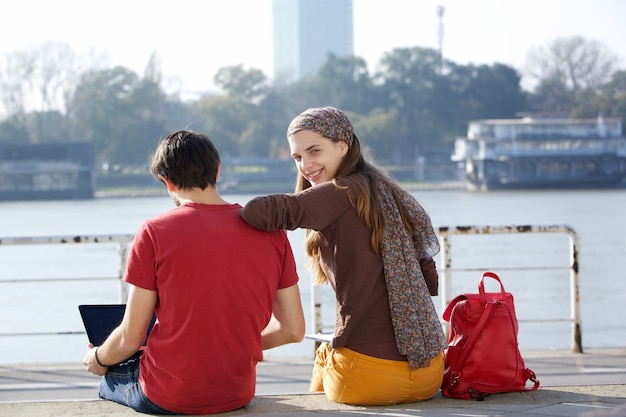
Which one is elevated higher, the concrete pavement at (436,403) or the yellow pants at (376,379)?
the yellow pants at (376,379)

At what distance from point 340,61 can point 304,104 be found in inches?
251

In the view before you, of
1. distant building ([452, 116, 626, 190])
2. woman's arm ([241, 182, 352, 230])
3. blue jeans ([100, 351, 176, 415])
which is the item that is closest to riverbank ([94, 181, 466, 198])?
distant building ([452, 116, 626, 190])

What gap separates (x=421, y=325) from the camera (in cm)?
259

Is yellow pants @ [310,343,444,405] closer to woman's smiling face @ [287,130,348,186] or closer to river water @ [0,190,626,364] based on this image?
woman's smiling face @ [287,130,348,186]

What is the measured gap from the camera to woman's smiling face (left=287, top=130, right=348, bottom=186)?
8.61 ft

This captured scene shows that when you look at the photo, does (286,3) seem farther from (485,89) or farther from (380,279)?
(380,279)

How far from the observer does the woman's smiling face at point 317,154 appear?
2.62 m

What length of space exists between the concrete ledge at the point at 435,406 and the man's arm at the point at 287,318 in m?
0.18

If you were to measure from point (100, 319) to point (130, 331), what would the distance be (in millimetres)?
259

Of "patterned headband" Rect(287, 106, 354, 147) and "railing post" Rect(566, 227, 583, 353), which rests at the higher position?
"patterned headband" Rect(287, 106, 354, 147)

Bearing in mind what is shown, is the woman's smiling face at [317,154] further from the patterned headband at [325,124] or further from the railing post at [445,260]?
the railing post at [445,260]

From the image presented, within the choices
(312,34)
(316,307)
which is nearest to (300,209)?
(316,307)

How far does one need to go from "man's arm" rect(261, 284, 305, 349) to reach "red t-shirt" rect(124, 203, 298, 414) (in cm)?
9

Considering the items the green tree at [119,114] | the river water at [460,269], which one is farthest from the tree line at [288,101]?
the river water at [460,269]
